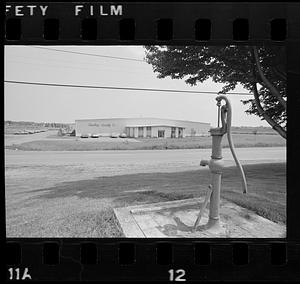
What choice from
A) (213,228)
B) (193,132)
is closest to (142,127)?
(193,132)

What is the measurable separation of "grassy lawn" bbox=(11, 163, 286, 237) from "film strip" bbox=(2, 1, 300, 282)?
0.07 feet

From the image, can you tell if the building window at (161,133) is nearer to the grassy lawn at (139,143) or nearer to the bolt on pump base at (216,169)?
the grassy lawn at (139,143)

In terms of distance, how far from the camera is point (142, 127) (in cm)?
183

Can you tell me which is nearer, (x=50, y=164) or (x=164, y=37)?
(x=164, y=37)

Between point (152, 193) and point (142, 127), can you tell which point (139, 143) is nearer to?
point (142, 127)

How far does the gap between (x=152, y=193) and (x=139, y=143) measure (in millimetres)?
488

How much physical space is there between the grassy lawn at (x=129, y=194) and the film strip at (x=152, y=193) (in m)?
0.02

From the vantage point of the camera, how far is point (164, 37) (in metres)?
1.66

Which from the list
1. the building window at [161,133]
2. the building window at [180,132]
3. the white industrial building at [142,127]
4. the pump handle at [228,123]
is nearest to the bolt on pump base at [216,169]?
the pump handle at [228,123]

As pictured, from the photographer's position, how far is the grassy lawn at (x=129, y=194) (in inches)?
73.3

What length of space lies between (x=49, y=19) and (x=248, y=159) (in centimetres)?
207

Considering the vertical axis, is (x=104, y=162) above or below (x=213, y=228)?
above
